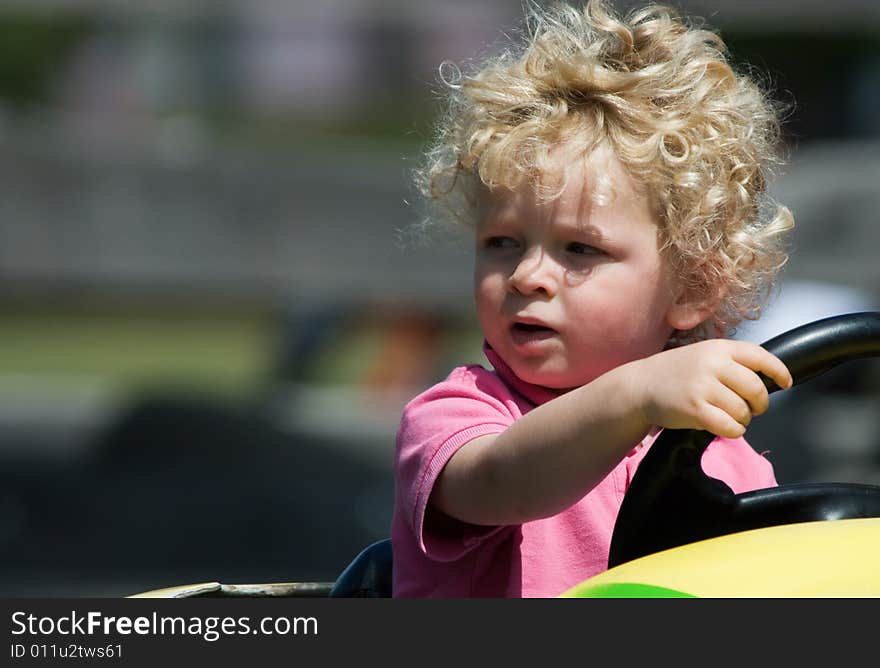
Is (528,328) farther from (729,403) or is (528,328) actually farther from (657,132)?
(729,403)

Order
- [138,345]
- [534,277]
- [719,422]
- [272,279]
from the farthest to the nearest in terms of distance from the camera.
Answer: [138,345] → [272,279] → [534,277] → [719,422]

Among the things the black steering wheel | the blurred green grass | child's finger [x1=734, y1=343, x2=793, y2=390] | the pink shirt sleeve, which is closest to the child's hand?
→ child's finger [x1=734, y1=343, x2=793, y2=390]

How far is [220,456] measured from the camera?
6.96 metres

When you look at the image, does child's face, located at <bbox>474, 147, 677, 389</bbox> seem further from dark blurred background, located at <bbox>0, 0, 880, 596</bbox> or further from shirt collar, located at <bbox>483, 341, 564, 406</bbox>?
dark blurred background, located at <bbox>0, 0, 880, 596</bbox>

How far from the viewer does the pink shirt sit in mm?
1403

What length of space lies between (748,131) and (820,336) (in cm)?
39

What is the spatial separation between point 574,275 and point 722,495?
29cm

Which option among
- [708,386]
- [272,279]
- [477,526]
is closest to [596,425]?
[708,386]

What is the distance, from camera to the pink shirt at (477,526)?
140 cm

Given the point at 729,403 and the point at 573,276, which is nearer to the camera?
the point at 729,403

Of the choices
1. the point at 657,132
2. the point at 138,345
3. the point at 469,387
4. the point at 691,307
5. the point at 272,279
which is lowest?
the point at 469,387

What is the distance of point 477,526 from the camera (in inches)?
56.3

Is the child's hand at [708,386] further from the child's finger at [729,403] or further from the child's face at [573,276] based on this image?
the child's face at [573,276]

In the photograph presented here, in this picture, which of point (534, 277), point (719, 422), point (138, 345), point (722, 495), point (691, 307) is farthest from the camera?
point (138, 345)
